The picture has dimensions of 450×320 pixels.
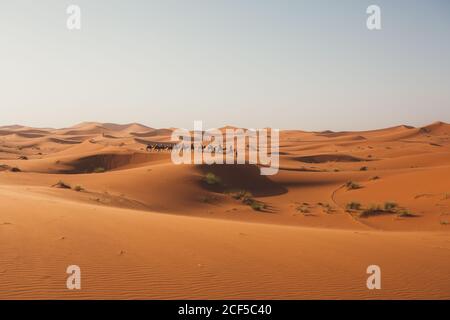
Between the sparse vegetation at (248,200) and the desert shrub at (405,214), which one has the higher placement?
the sparse vegetation at (248,200)

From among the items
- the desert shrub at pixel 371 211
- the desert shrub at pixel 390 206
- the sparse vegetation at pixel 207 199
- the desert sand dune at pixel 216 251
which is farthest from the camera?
the sparse vegetation at pixel 207 199

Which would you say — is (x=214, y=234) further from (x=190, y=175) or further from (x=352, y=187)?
(x=352, y=187)

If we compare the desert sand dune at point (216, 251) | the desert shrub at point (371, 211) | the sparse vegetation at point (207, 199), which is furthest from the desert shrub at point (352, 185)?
the sparse vegetation at point (207, 199)

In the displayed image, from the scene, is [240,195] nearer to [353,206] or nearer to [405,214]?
[353,206]

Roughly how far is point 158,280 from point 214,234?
3.25 m

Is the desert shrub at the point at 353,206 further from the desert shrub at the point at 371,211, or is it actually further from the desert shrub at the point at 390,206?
the desert shrub at the point at 390,206

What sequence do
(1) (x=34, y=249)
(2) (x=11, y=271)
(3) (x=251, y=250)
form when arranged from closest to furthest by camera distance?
(2) (x=11, y=271), (1) (x=34, y=249), (3) (x=251, y=250)

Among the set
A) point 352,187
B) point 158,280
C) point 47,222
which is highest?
point 352,187

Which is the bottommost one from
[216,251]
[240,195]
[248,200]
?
[216,251]

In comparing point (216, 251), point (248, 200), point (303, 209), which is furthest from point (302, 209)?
point (216, 251)

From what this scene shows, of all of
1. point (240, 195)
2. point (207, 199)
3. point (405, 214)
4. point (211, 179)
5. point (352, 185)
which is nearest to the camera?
point (405, 214)

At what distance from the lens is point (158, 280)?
17.7ft

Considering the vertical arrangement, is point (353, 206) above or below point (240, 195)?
below
